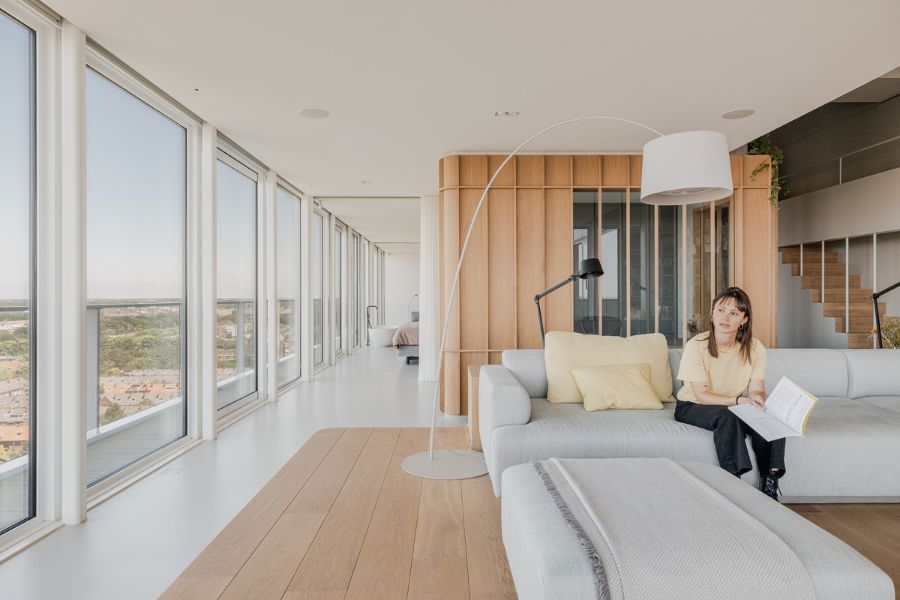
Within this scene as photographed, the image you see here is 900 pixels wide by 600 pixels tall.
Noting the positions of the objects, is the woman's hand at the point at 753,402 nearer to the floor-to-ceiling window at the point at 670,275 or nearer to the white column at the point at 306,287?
A: the floor-to-ceiling window at the point at 670,275

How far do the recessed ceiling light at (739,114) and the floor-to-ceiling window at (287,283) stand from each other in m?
4.50

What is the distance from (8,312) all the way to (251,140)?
9.30 ft

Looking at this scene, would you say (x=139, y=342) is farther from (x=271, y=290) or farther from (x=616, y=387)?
(x=616, y=387)

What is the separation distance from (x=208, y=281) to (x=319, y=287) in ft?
13.4

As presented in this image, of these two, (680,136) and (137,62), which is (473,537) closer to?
(680,136)

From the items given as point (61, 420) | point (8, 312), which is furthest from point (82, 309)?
point (61, 420)

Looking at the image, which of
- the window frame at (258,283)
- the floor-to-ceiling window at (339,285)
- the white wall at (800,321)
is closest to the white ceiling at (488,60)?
the window frame at (258,283)

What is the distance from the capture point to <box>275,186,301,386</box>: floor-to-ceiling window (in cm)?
655

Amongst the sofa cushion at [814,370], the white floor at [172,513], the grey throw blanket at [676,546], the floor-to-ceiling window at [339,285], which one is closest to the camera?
the grey throw blanket at [676,546]

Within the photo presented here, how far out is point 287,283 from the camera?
22.6ft

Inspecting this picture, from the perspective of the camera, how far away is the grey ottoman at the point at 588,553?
1.43 m

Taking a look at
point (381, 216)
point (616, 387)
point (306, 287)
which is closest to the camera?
point (616, 387)

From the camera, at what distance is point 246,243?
5523 mm

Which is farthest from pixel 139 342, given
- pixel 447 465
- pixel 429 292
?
pixel 429 292
